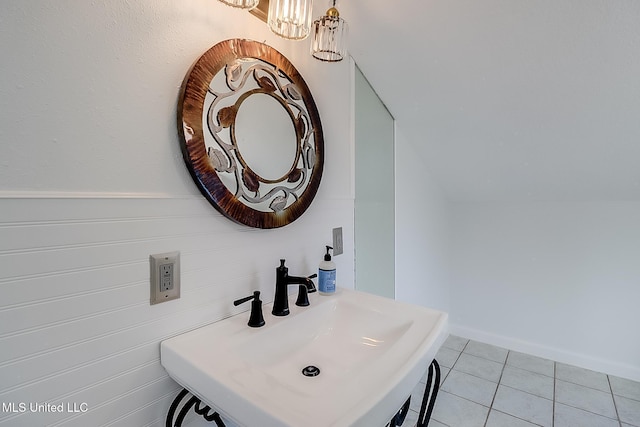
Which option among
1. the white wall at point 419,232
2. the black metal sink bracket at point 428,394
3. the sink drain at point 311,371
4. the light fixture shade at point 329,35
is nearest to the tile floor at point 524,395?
the white wall at point 419,232

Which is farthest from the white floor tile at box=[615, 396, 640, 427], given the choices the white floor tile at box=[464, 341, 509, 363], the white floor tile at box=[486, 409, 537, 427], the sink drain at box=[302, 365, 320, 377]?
the sink drain at box=[302, 365, 320, 377]

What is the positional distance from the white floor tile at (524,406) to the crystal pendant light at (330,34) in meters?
2.18

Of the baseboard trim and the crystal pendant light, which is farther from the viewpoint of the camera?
the baseboard trim

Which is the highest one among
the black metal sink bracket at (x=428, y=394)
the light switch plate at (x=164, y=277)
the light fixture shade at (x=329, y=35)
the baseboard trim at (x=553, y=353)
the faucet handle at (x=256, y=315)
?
the light fixture shade at (x=329, y=35)

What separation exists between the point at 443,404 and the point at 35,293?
211 cm

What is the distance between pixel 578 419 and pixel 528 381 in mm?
366

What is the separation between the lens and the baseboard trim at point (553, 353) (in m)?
2.22

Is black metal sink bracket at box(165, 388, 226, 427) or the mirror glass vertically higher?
the mirror glass

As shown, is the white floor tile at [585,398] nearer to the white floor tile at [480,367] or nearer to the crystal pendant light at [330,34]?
the white floor tile at [480,367]

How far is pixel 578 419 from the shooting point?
181 cm

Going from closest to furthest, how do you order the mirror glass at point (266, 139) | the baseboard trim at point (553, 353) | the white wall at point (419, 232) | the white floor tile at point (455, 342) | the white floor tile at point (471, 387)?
the mirror glass at point (266, 139) < the white floor tile at point (471, 387) < the white wall at point (419, 232) < the baseboard trim at point (553, 353) < the white floor tile at point (455, 342)

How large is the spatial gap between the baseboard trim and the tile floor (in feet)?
0.16

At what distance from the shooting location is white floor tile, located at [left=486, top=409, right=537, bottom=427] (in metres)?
1.77

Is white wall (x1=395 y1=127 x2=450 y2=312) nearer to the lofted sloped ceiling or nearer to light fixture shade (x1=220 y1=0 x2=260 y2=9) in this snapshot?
the lofted sloped ceiling
